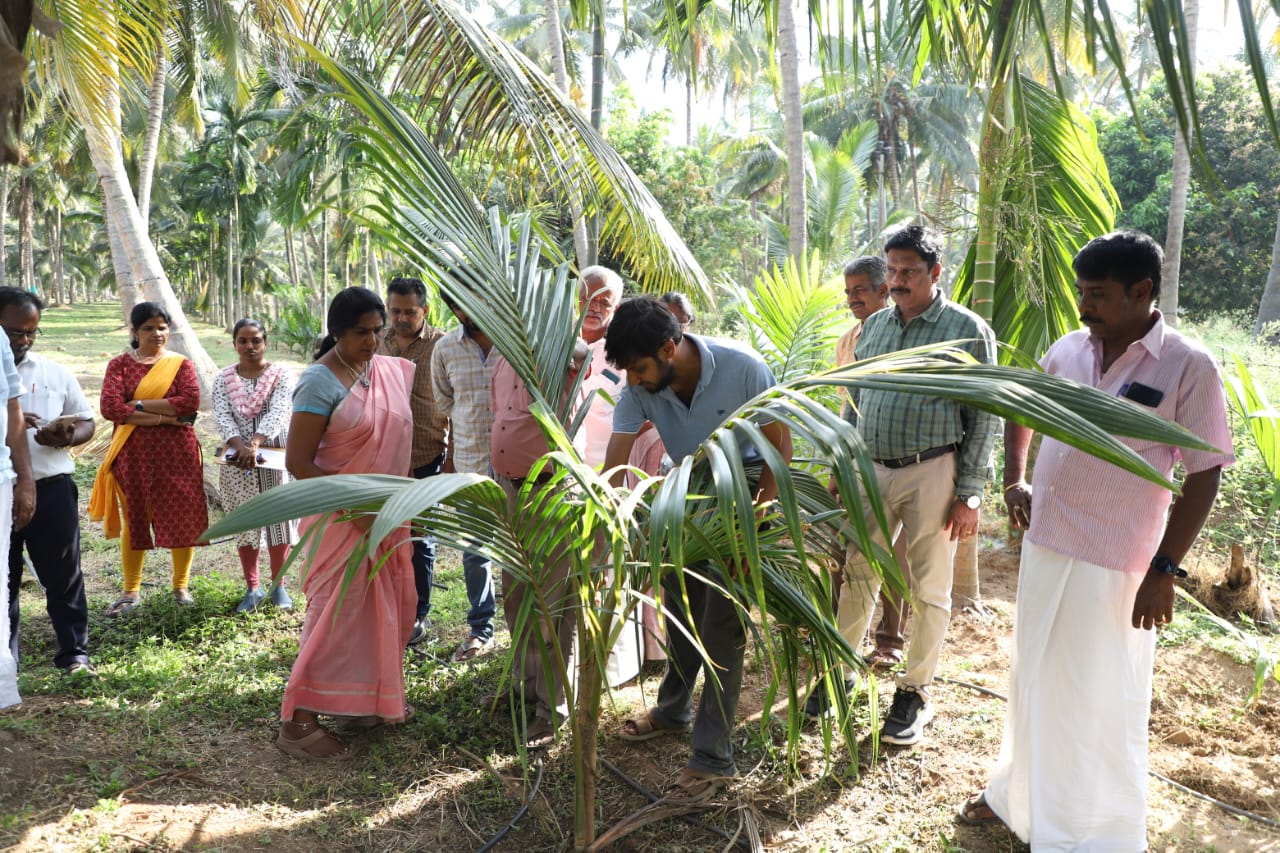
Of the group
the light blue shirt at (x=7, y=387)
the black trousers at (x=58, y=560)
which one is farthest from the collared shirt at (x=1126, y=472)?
the black trousers at (x=58, y=560)

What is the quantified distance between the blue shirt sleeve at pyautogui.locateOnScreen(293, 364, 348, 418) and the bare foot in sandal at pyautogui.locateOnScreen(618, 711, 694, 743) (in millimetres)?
1597

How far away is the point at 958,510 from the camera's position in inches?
132

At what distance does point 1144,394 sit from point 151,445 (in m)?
4.51

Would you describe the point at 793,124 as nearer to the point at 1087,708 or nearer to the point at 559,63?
the point at 559,63

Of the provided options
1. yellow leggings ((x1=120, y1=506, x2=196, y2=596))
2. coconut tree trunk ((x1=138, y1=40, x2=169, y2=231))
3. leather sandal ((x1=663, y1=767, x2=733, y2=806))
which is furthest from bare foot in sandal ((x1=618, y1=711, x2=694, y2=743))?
coconut tree trunk ((x1=138, y1=40, x2=169, y2=231))

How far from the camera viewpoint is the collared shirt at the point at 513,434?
3711 millimetres

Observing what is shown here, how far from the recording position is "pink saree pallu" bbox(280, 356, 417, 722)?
333 centimetres

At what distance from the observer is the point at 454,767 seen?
327 cm

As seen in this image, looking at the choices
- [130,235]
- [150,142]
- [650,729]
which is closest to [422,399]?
[650,729]

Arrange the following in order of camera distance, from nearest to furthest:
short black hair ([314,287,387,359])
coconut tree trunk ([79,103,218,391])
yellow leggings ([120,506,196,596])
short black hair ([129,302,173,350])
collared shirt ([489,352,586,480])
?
1. short black hair ([314,287,387,359])
2. collared shirt ([489,352,586,480])
3. short black hair ([129,302,173,350])
4. yellow leggings ([120,506,196,596])
5. coconut tree trunk ([79,103,218,391])

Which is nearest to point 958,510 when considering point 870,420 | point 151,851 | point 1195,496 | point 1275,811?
point 870,420

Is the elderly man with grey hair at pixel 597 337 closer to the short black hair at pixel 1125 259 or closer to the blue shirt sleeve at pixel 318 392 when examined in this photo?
the blue shirt sleeve at pixel 318 392

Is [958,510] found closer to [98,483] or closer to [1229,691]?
[1229,691]

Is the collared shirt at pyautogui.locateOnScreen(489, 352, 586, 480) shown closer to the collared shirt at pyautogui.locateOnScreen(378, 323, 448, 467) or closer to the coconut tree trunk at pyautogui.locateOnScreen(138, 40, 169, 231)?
the collared shirt at pyautogui.locateOnScreen(378, 323, 448, 467)
